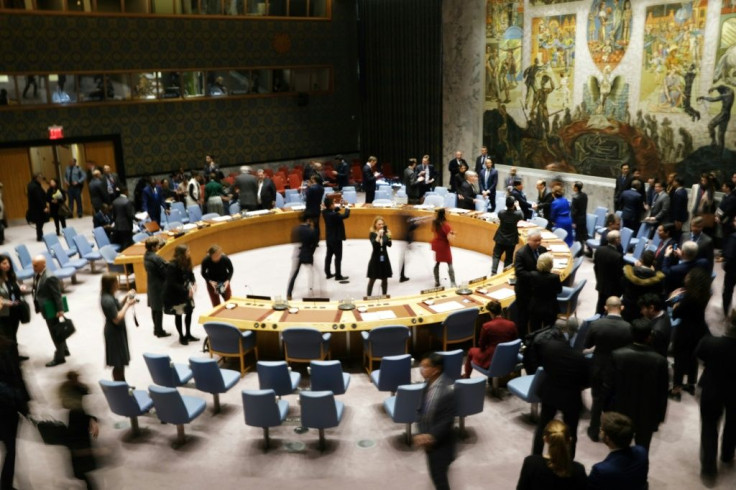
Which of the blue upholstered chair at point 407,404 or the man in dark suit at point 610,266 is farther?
the man in dark suit at point 610,266

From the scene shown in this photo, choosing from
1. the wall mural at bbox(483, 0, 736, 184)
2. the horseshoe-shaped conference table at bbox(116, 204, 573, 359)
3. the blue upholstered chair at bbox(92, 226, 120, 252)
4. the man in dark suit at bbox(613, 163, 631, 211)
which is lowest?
the horseshoe-shaped conference table at bbox(116, 204, 573, 359)

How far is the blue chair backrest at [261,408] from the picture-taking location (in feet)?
20.0

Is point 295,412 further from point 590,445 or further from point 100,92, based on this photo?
point 100,92

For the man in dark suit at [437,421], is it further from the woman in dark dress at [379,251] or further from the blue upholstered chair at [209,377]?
the woman in dark dress at [379,251]

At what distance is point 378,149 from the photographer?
22.2 m

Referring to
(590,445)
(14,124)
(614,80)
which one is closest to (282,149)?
(14,124)

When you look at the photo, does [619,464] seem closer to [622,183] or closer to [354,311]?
[354,311]

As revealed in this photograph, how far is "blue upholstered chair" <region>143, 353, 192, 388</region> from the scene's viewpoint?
686 centimetres

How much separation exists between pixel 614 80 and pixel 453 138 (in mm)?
5683

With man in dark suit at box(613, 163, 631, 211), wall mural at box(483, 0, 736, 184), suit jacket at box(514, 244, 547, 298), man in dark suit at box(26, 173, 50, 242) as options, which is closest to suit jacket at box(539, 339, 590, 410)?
suit jacket at box(514, 244, 547, 298)

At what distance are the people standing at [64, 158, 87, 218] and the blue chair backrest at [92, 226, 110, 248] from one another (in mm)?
5017

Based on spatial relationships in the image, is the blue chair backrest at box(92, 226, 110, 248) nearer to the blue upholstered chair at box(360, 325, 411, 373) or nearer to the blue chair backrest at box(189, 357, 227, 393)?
the blue chair backrest at box(189, 357, 227, 393)

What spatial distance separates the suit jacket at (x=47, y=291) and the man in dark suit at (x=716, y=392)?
7292 mm

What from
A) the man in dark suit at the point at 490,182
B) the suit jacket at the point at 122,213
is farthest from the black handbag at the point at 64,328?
the man in dark suit at the point at 490,182
